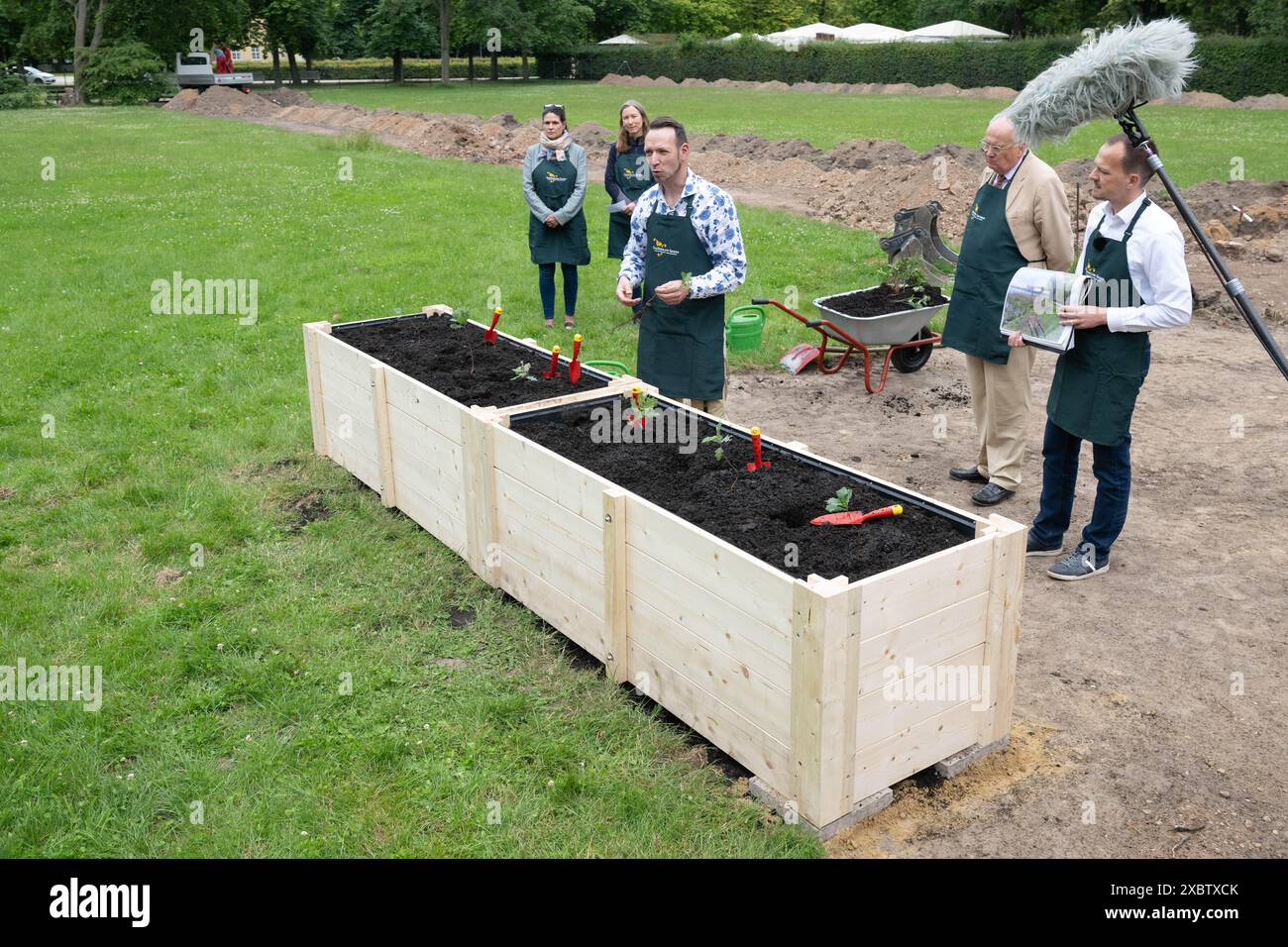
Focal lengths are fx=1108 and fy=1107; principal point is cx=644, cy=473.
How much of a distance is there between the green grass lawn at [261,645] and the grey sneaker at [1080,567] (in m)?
2.55

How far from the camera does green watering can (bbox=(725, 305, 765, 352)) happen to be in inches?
360

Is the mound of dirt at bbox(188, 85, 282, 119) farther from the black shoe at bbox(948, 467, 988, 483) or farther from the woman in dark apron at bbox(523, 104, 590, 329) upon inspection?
the black shoe at bbox(948, 467, 988, 483)

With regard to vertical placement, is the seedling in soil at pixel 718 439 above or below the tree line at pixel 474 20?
below

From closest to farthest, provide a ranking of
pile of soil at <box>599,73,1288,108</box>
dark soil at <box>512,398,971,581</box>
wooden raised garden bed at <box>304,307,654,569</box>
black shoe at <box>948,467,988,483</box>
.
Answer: dark soil at <box>512,398,971,581</box> → wooden raised garden bed at <box>304,307,654,569</box> → black shoe at <box>948,467,988,483</box> → pile of soil at <box>599,73,1288,108</box>

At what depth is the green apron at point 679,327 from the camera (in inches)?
243

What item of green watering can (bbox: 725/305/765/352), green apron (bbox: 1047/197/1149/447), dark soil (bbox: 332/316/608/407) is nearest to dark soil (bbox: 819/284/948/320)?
green watering can (bbox: 725/305/765/352)

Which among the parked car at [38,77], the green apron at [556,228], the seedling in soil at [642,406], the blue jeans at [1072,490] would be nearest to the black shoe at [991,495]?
the blue jeans at [1072,490]

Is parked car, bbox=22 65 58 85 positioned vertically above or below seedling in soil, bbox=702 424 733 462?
above

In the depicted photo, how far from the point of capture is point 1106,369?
5.65m

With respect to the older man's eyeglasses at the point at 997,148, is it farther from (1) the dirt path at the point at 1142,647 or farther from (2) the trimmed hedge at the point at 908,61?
(2) the trimmed hedge at the point at 908,61

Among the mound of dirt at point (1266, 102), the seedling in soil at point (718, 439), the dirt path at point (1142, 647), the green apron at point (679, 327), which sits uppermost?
the mound of dirt at point (1266, 102)

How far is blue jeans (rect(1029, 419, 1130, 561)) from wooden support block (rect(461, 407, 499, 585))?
2.98 metres
